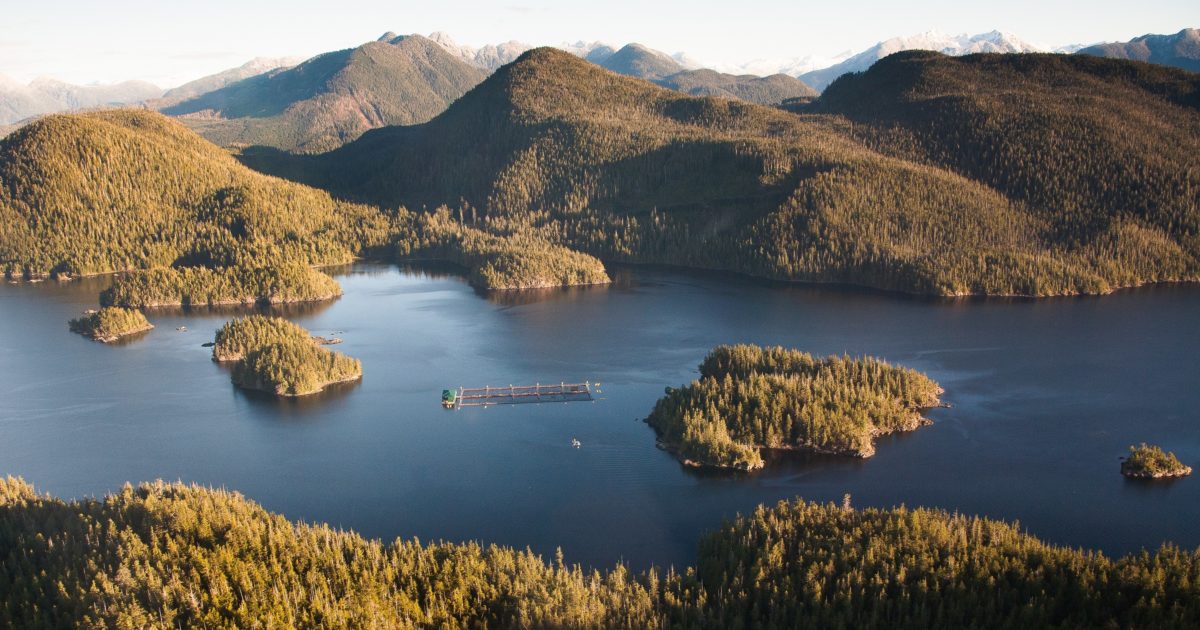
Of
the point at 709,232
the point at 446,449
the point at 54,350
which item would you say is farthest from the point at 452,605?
the point at 709,232

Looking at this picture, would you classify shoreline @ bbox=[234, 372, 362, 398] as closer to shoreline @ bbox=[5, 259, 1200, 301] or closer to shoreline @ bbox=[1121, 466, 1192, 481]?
shoreline @ bbox=[5, 259, 1200, 301]

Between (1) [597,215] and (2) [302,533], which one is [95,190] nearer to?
(1) [597,215]

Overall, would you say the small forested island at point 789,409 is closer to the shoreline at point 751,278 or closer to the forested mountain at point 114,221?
the shoreline at point 751,278

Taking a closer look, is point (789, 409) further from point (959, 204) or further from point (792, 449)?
point (959, 204)

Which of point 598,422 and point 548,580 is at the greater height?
point 598,422

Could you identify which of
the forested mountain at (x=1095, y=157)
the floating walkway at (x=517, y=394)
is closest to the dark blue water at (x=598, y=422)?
the floating walkway at (x=517, y=394)

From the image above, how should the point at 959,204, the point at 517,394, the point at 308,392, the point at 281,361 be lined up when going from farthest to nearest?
the point at 959,204 → the point at 281,361 → the point at 308,392 → the point at 517,394

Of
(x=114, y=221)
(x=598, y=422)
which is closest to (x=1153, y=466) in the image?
(x=598, y=422)
